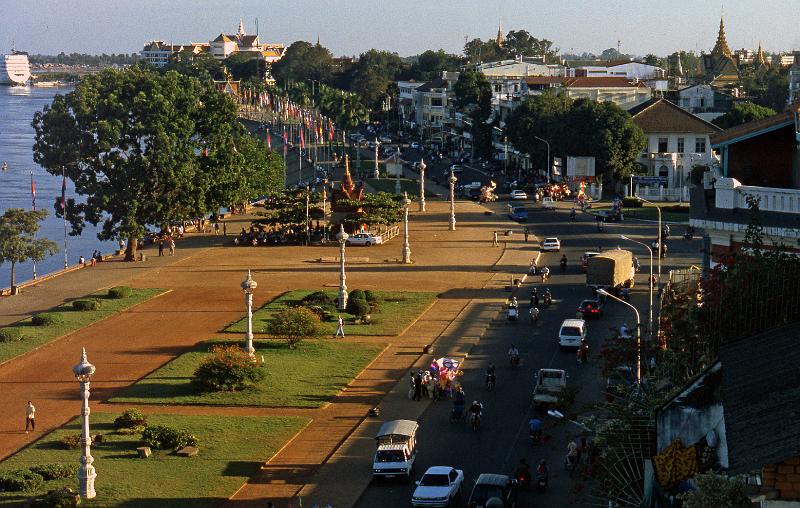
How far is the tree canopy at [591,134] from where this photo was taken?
104 metres

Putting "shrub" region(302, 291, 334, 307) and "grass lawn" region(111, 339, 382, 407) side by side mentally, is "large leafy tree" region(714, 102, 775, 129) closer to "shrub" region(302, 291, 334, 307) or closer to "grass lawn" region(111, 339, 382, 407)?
"shrub" region(302, 291, 334, 307)

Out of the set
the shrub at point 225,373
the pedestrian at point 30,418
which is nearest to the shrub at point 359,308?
the shrub at point 225,373

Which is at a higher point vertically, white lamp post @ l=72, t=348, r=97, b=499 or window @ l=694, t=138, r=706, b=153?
window @ l=694, t=138, r=706, b=153

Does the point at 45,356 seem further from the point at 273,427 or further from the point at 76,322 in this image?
the point at 273,427

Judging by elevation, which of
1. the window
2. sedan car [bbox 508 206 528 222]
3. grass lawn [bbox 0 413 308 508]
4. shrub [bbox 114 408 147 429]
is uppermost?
the window

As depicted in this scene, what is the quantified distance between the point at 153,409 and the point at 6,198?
312 ft

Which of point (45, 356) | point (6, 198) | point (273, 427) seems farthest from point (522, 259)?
point (6, 198)

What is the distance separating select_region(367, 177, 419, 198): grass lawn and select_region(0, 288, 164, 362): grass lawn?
52.1m

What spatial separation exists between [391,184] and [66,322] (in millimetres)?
67564

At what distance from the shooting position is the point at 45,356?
5312 centimetres

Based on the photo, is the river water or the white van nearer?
the white van

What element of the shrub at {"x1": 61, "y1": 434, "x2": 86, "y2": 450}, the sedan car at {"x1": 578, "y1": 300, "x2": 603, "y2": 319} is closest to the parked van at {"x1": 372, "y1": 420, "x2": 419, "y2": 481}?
the shrub at {"x1": 61, "y1": 434, "x2": 86, "y2": 450}

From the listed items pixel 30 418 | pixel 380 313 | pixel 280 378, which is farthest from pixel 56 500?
pixel 380 313

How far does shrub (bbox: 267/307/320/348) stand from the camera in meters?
52.7
